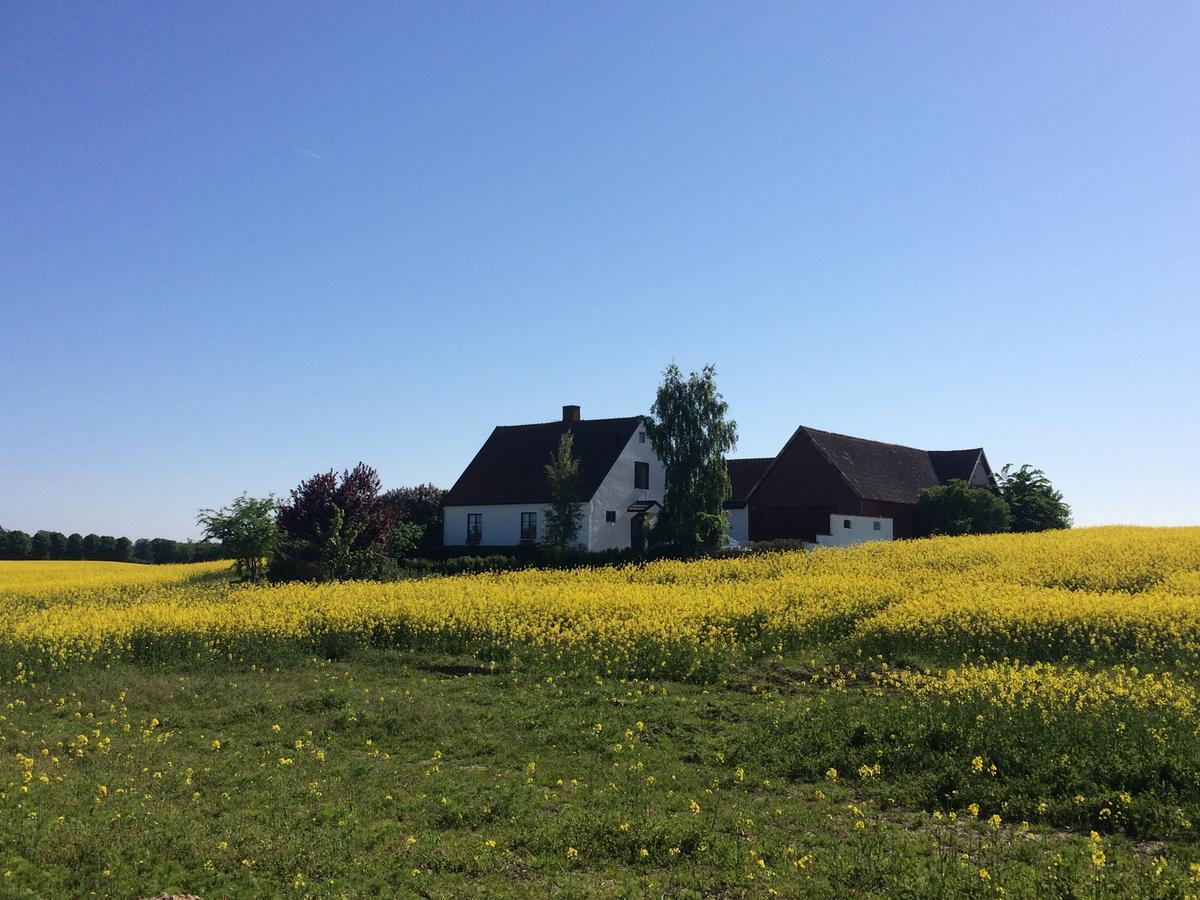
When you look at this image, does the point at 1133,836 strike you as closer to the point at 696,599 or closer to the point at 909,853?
the point at 909,853

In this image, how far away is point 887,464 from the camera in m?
56.3

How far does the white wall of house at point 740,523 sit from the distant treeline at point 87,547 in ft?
133

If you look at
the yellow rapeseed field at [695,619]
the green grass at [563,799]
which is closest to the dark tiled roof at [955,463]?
the yellow rapeseed field at [695,619]

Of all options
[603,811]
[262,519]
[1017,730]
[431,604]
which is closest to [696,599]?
[431,604]

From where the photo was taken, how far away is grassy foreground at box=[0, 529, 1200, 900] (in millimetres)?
7289

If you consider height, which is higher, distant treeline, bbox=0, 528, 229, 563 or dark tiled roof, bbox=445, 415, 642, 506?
dark tiled roof, bbox=445, 415, 642, 506

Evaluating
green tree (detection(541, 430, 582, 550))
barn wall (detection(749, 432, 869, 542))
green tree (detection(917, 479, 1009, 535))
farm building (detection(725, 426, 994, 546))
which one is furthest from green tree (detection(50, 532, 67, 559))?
green tree (detection(917, 479, 1009, 535))

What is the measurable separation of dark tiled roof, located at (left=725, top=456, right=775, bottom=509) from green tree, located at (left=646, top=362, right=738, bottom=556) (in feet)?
32.9

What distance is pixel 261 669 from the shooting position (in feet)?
55.5

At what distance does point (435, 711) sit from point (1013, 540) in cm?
2783

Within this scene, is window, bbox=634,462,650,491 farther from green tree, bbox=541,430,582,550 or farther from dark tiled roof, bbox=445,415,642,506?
green tree, bbox=541,430,582,550

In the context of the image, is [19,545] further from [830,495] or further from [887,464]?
[887,464]

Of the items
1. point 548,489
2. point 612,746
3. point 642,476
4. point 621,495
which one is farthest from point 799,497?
point 612,746

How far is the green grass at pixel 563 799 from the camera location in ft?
23.1
